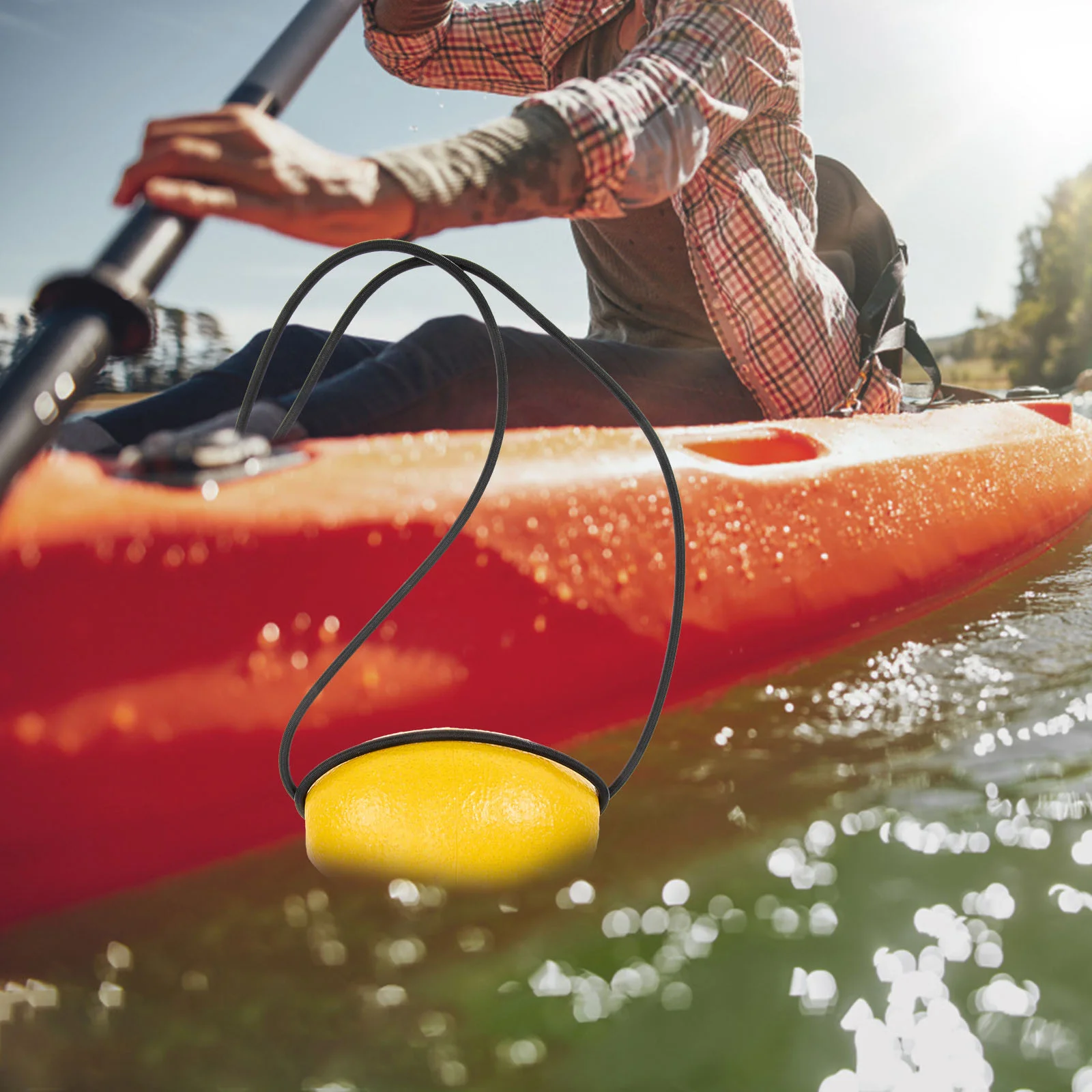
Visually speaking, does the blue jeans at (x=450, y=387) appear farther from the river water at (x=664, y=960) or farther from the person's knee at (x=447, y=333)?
the river water at (x=664, y=960)

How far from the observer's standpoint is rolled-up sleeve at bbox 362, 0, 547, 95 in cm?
173

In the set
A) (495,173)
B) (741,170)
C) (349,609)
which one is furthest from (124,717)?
(741,170)

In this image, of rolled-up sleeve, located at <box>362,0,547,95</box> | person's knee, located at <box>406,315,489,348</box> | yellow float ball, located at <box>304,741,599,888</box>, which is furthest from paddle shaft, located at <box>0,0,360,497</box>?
rolled-up sleeve, located at <box>362,0,547,95</box>

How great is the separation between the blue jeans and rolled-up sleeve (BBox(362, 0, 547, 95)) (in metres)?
Answer: 0.83

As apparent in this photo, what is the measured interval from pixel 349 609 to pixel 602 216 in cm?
62

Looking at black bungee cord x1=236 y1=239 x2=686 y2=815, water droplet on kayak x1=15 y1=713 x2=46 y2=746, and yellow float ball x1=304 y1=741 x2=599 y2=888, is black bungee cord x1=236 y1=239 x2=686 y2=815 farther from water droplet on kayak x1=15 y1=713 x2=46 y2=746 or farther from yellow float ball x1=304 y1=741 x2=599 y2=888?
water droplet on kayak x1=15 y1=713 x2=46 y2=746

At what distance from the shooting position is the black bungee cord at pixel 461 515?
1.82ft

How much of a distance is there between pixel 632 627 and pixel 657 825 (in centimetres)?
20

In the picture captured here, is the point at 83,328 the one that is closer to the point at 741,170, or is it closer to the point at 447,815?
the point at 447,815

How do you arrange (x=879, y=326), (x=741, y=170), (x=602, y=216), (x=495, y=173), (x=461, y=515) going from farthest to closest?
(x=879, y=326)
(x=741, y=170)
(x=602, y=216)
(x=495, y=173)
(x=461, y=515)

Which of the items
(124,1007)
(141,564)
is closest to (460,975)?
(124,1007)

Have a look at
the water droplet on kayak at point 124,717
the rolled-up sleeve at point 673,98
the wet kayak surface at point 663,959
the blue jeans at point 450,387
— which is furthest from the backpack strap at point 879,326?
the water droplet on kayak at point 124,717

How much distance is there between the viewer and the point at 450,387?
1067mm

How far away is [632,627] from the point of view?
822mm
